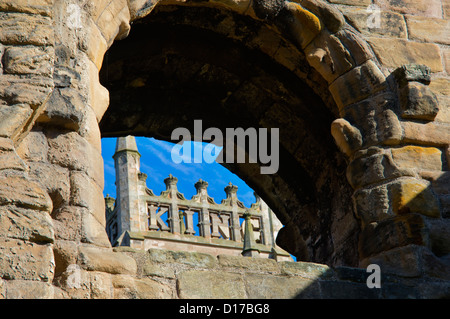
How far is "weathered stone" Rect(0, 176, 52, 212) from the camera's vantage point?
4.18 m

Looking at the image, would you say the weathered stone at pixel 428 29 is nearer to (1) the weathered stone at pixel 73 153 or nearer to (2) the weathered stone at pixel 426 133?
(2) the weathered stone at pixel 426 133

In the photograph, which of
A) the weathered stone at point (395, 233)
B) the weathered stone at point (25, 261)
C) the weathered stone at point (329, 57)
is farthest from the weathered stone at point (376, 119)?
the weathered stone at point (25, 261)

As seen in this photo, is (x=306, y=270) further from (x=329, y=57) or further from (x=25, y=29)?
(x=25, y=29)

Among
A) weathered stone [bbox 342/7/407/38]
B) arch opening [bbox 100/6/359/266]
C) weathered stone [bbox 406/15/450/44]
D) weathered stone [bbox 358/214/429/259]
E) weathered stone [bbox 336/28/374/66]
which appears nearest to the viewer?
weathered stone [bbox 358/214/429/259]

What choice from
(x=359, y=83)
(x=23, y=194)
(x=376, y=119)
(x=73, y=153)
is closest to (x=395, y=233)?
(x=376, y=119)

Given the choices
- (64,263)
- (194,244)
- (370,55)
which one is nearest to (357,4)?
(370,55)

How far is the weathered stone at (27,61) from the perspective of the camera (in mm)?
4582

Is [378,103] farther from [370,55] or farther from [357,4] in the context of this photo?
[357,4]

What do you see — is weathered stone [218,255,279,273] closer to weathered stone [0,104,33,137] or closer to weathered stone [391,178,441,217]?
weathered stone [391,178,441,217]

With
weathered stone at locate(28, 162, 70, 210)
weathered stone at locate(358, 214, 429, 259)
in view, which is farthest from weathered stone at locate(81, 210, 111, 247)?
weathered stone at locate(358, 214, 429, 259)

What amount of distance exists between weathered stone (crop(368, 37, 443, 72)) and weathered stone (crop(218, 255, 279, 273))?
5.58ft

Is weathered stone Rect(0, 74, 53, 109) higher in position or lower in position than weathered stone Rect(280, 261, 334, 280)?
higher

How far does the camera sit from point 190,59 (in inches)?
259

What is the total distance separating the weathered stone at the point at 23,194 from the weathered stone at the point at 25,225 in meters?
0.03
